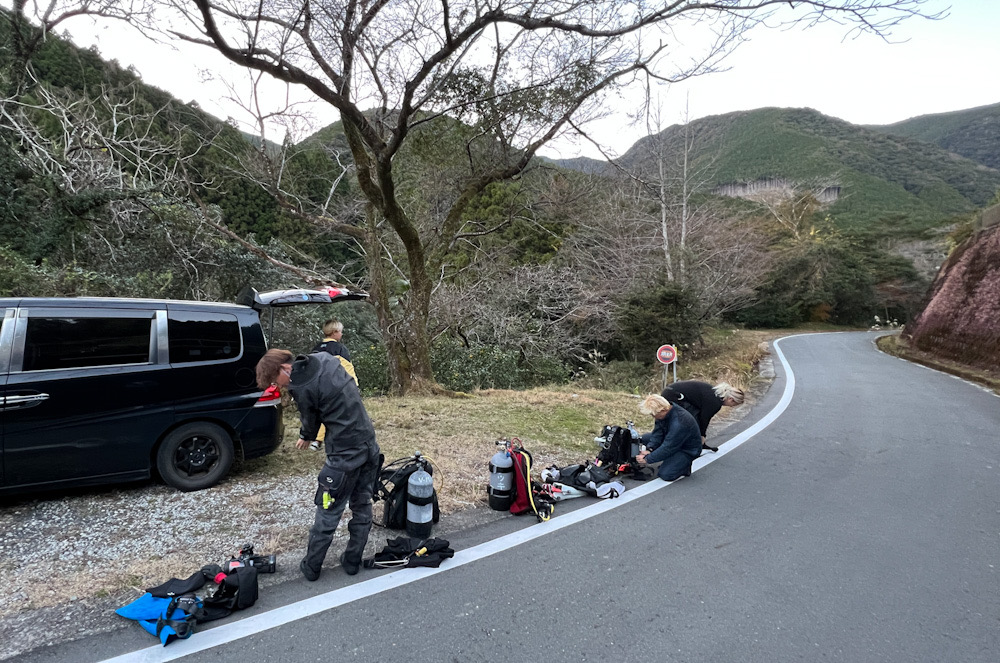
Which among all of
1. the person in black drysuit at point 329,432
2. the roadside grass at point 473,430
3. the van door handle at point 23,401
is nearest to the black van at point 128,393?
the van door handle at point 23,401

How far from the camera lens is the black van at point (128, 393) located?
3.97 meters

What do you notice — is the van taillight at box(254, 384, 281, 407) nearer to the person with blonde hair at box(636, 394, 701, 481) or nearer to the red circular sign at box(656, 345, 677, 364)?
the person with blonde hair at box(636, 394, 701, 481)

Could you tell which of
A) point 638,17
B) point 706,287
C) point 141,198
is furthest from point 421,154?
point 706,287

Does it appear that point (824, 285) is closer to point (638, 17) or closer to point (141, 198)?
point (638, 17)

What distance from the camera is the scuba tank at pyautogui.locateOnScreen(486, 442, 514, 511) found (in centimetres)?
454

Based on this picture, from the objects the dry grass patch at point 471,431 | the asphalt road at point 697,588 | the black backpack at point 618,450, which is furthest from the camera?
the black backpack at point 618,450

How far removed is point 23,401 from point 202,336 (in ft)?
4.35

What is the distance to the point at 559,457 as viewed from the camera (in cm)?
625

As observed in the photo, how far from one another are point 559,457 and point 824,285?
39761 millimetres

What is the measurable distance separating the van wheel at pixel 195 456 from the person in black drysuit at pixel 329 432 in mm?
1852

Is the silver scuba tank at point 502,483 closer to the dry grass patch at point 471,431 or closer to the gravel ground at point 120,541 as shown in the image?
the gravel ground at point 120,541

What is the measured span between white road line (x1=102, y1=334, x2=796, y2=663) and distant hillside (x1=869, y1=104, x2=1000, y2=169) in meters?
111

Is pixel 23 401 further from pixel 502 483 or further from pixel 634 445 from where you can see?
pixel 634 445

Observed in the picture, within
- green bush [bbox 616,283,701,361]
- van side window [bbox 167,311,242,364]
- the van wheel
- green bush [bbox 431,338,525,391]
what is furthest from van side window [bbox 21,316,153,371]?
green bush [bbox 616,283,701,361]
